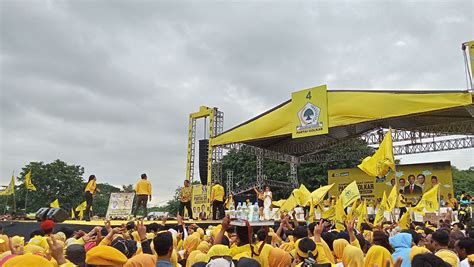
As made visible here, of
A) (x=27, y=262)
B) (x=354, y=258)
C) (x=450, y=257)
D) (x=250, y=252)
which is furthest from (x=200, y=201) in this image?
(x=27, y=262)

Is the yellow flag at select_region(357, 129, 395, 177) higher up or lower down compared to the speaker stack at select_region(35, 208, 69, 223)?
higher up

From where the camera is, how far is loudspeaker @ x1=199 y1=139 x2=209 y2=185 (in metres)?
19.6

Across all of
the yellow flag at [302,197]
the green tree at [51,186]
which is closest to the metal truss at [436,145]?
the yellow flag at [302,197]

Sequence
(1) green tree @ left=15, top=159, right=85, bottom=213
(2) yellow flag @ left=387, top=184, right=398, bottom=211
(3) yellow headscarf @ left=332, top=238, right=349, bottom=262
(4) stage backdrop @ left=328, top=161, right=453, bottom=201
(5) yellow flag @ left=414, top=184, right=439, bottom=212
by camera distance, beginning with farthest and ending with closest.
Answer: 1. (1) green tree @ left=15, top=159, right=85, bottom=213
2. (4) stage backdrop @ left=328, top=161, right=453, bottom=201
3. (5) yellow flag @ left=414, top=184, right=439, bottom=212
4. (2) yellow flag @ left=387, top=184, right=398, bottom=211
5. (3) yellow headscarf @ left=332, top=238, right=349, bottom=262

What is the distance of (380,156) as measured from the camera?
8.23 metres

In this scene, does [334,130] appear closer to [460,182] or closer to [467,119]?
[467,119]

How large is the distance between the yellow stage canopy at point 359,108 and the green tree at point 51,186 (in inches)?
895

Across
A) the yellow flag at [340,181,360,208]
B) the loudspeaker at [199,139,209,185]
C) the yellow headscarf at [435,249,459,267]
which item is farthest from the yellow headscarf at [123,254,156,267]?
the loudspeaker at [199,139,209,185]

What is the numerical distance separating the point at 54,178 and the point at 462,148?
30.6m

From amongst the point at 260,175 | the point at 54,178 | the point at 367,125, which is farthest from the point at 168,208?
the point at 367,125

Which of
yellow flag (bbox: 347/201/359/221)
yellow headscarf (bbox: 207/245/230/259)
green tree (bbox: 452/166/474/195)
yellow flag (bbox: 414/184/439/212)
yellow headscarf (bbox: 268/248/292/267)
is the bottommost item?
yellow headscarf (bbox: 268/248/292/267)

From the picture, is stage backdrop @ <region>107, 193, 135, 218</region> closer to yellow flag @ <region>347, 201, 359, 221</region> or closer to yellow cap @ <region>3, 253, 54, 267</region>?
yellow flag @ <region>347, 201, 359, 221</region>

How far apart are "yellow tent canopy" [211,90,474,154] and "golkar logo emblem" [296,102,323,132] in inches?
16.9

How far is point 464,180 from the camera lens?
37250 mm
